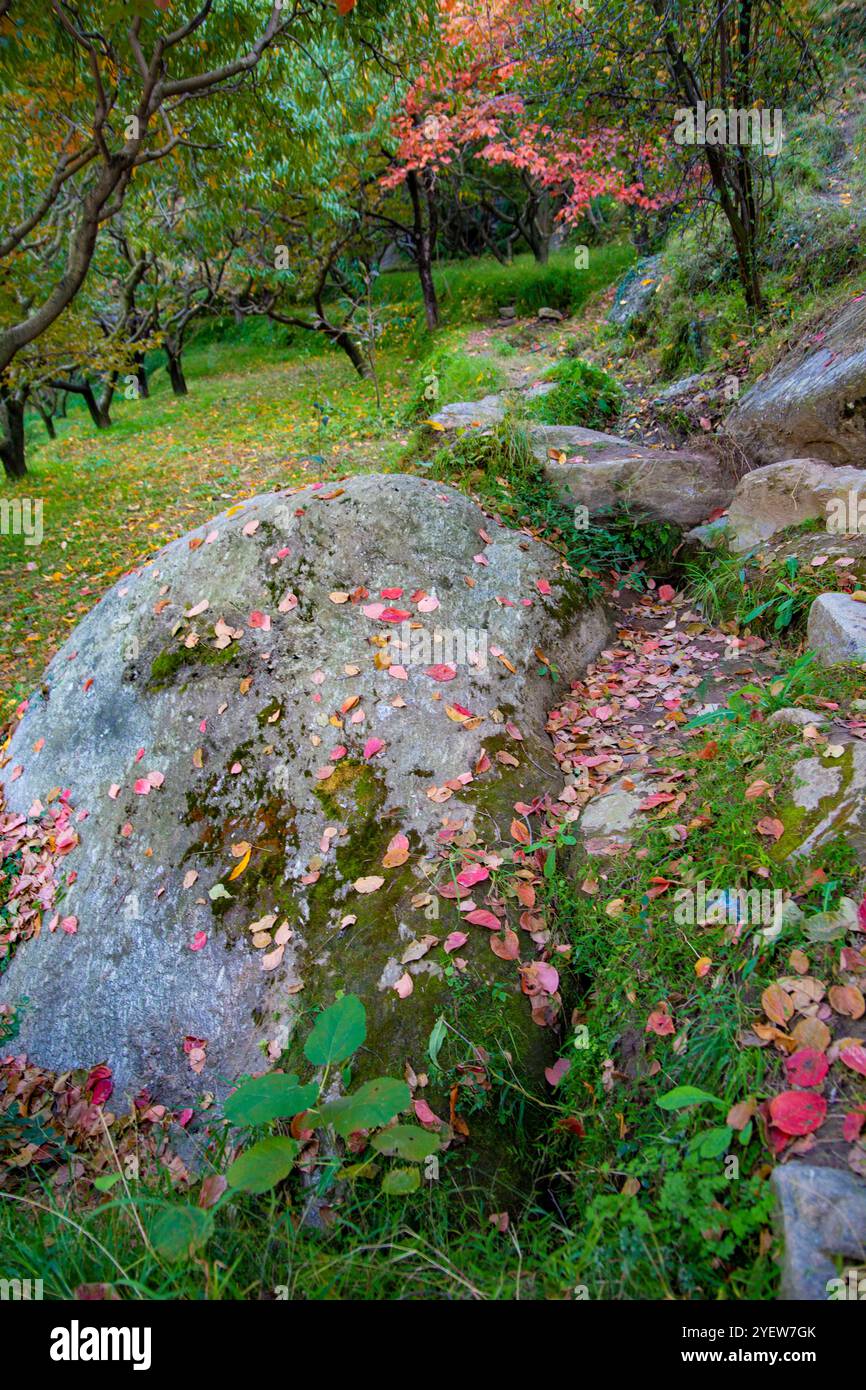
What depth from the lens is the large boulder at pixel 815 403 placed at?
4.78 m

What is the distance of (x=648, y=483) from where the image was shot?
5355 mm

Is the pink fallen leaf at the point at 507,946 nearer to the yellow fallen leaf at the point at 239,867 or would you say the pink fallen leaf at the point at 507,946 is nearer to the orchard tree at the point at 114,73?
the yellow fallen leaf at the point at 239,867

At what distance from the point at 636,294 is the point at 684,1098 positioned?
1121 centimetres

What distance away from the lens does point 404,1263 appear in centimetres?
204

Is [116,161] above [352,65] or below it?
below

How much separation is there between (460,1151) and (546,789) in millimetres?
1620

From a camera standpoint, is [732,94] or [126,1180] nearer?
[126,1180]

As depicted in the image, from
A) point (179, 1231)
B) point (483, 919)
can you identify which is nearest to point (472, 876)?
point (483, 919)

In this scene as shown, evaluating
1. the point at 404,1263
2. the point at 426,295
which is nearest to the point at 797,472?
the point at 404,1263

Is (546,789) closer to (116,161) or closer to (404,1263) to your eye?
(404,1263)

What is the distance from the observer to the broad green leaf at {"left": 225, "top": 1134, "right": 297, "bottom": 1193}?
1921 mm

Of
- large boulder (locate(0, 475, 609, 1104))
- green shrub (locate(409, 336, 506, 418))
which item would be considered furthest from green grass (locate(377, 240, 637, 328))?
large boulder (locate(0, 475, 609, 1104))

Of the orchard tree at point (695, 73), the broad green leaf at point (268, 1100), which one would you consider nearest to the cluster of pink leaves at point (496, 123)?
the orchard tree at point (695, 73)

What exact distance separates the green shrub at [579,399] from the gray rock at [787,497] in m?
2.07
